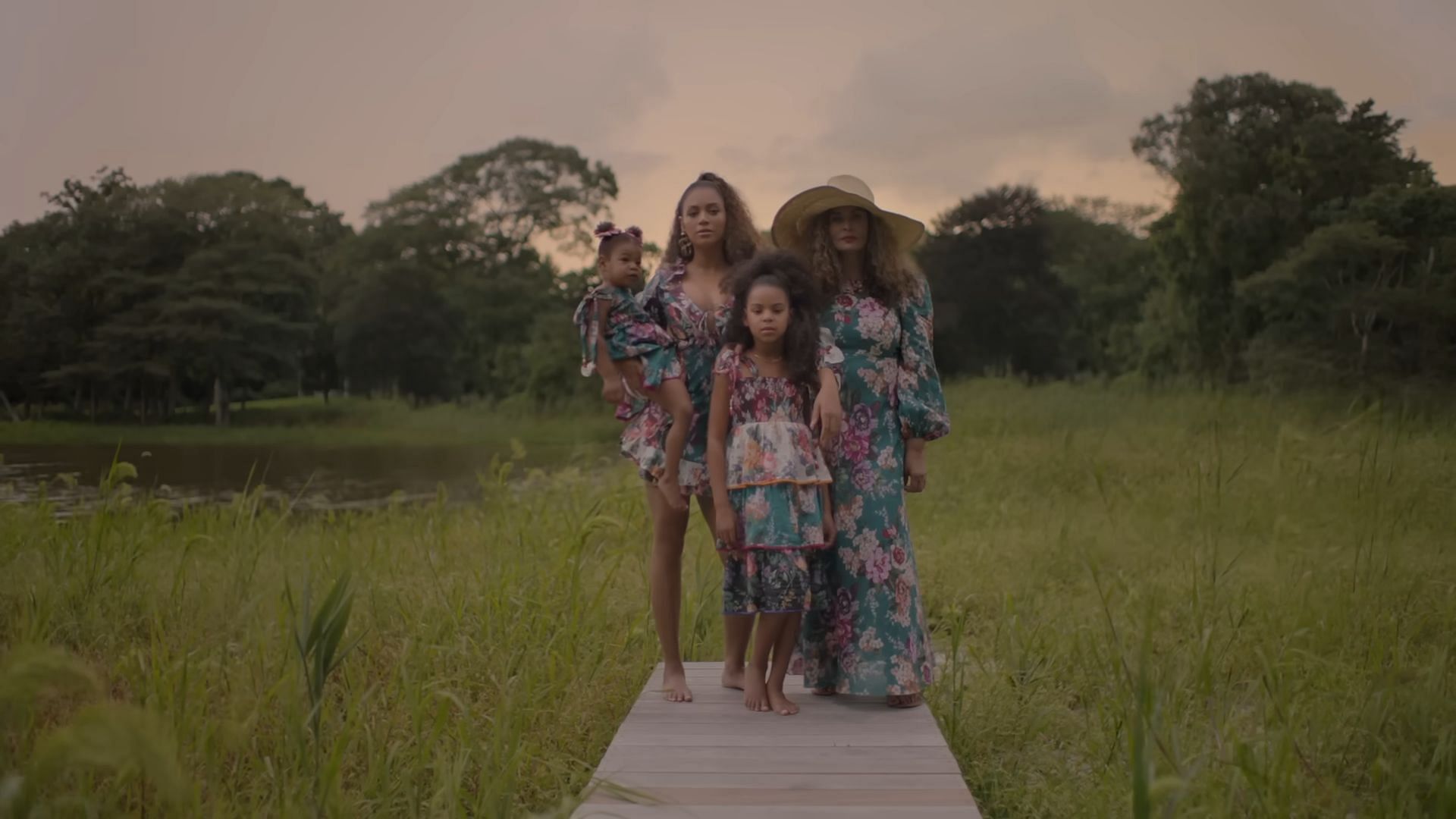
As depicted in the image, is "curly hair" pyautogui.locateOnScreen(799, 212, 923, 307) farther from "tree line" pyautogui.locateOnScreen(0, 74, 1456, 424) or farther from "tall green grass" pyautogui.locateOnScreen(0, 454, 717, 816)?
"tree line" pyautogui.locateOnScreen(0, 74, 1456, 424)

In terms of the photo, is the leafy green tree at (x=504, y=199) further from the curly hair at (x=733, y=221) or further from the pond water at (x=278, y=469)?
the curly hair at (x=733, y=221)

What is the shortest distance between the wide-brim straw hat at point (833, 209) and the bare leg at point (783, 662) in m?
1.35

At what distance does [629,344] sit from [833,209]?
857 mm

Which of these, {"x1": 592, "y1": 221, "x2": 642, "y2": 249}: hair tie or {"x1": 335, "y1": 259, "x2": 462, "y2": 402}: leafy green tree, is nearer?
{"x1": 592, "y1": 221, "x2": 642, "y2": 249}: hair tie

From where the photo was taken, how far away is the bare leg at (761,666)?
11.3 ft

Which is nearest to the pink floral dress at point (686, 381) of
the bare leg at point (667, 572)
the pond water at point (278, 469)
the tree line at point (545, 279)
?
the bare leg at point (667, 572)

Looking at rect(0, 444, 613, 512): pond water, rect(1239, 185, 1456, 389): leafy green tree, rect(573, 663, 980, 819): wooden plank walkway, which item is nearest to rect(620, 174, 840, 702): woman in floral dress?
rect(573, 663, 980, 819): wooden plank walkway

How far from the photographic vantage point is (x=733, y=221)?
12.7 ft

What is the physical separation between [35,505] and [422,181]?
2604 cm

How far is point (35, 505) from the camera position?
6059 mm

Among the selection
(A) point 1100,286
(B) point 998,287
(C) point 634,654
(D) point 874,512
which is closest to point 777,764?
(D) point 874,512

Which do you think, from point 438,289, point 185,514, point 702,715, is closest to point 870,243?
point 702,715

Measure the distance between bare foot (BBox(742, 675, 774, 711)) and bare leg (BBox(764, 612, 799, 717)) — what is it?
19 millimetres

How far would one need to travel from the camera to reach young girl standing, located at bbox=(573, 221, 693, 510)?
3678mm
